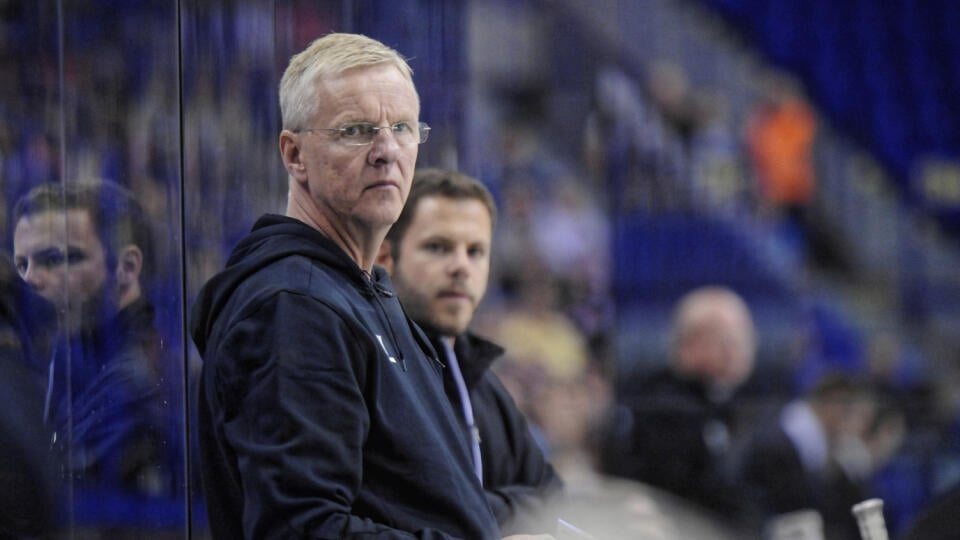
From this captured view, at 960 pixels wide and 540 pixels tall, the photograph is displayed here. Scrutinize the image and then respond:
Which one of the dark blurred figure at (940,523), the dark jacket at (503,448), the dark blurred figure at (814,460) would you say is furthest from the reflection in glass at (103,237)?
the dark blurred figure at (814,460)

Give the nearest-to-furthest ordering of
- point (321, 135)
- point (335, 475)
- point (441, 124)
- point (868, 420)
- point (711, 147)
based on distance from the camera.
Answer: point (335, 475)
point (321, 135)
point (441, 124)
point (868, 420)
point (711, 147)

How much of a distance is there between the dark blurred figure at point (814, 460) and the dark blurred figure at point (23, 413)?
2.01 metres

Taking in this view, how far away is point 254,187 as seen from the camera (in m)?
1.36

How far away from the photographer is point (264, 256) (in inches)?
46.7

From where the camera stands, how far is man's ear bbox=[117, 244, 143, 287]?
4.48 feet

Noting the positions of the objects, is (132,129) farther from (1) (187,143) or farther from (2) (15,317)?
(2) (15,317)

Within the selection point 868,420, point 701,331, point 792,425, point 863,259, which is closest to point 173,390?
point 701,331

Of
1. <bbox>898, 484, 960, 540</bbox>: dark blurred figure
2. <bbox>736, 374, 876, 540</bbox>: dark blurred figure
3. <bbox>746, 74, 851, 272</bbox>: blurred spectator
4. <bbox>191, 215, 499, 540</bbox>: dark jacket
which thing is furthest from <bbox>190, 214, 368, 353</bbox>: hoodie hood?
<bbox>746, 74, 851, 272</bbox>: blurred spectator

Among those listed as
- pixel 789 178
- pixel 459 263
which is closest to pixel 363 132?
pixel 459 263

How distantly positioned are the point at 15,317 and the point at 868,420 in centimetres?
305

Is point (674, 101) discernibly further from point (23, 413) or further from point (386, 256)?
point (23, 413)

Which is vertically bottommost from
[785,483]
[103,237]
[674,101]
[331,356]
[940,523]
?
[785,483]

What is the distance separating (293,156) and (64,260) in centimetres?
28

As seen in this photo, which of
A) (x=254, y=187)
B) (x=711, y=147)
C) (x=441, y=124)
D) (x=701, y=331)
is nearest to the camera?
(x=254, y=187)
